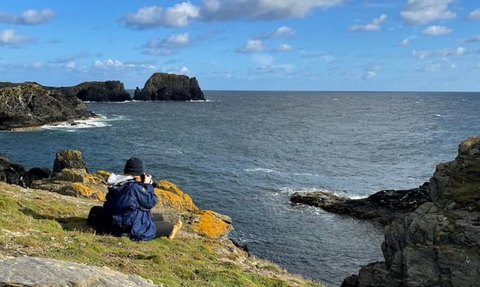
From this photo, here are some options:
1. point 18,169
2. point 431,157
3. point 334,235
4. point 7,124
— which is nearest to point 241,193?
point 334,235

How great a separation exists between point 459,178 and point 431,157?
59076 mm

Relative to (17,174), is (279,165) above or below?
below

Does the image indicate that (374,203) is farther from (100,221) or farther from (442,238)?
(100,221)

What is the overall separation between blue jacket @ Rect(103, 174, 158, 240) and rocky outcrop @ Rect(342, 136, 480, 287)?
9881 millimetres

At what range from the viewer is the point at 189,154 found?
238ft

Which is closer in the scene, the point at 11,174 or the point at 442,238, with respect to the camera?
the point at 442,238

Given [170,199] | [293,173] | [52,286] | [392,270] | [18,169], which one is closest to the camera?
[52,286]

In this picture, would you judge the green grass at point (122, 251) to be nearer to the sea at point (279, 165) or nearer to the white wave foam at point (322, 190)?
the sea at point (279, 165)

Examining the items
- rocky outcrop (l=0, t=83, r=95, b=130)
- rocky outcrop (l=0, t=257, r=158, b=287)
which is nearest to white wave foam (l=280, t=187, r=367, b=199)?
rocky outcrop (l=0, t=257, r=158, b=287)

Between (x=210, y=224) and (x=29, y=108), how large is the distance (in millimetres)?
90134

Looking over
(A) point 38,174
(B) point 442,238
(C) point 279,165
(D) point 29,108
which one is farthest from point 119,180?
(D) point 29,108

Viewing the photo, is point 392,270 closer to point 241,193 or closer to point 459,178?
point 459,178

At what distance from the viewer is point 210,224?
26.4m

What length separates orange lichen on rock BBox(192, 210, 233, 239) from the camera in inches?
965
